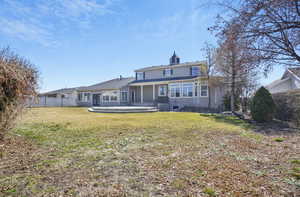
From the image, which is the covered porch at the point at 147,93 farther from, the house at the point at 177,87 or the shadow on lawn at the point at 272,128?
the shadow on lawn at the point at 272,128

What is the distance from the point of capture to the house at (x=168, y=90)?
777 inches

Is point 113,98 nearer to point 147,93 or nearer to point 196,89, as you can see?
point 147,93

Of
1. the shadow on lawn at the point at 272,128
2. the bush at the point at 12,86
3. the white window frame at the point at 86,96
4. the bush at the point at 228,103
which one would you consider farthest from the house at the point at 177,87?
the bush at the point at 12,86

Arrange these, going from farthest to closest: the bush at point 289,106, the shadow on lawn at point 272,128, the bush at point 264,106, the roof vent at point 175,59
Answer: the roof vent at point 175,59
the bush at point 264,106
the bush at point 289,106
the shadow on lawn at point 272,128

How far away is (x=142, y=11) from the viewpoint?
10711 mm

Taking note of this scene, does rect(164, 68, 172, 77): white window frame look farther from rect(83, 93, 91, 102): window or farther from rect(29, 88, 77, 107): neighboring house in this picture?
rect(29, 88, 77, 107): neighboring house

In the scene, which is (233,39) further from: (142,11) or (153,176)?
(142,11)

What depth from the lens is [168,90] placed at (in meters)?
22.3

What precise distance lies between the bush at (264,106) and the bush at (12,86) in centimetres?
1156

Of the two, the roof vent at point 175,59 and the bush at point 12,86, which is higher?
the roof vent at point 175,59

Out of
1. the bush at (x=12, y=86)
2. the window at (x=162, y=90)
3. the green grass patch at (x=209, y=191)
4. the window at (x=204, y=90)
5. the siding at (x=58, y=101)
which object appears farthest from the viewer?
the siding at (x=58, y=101)

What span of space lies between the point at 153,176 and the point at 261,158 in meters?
2.91

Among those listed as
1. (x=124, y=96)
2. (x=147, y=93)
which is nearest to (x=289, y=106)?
(x=147, y=93)

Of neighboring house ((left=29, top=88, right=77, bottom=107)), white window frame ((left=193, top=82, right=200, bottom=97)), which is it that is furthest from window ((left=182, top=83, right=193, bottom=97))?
neighboring house ((left=29, top=88, right=77, bottom=107))
